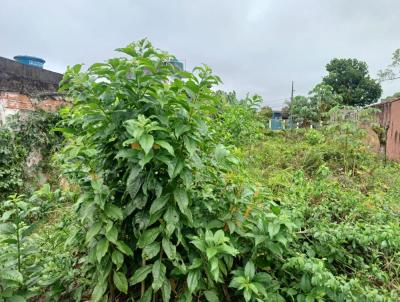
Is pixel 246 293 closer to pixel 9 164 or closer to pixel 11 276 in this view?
pixel 11 276

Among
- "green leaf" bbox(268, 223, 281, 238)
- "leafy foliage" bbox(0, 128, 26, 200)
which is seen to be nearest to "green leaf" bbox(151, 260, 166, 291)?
"green leaf" bbox(268, 223, 281, 238)

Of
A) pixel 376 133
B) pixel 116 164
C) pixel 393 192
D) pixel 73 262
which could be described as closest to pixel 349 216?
pixel 393 192

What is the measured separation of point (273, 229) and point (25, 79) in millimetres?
4088

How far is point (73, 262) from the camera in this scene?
1.51m

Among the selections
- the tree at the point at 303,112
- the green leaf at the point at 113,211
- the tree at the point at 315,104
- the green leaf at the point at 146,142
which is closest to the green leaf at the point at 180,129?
the green leaf at the point at 146,142

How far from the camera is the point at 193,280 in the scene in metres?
1.16

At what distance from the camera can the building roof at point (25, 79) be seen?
3.76 meters

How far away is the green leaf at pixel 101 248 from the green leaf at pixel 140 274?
0.16 meters

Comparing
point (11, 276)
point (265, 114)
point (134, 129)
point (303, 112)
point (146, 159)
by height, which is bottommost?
point (11, 276)

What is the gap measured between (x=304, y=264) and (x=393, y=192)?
6.37 feet

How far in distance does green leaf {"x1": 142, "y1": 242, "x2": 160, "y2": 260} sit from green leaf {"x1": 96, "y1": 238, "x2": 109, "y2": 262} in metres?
0.15

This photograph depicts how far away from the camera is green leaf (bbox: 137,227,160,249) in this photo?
1177 millimetres

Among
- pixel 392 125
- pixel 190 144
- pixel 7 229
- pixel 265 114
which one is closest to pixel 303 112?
pixel 392 125

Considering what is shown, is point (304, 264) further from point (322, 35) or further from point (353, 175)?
point (322, 35)
